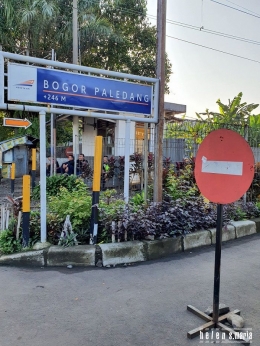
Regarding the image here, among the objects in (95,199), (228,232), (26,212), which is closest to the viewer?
(26,212)

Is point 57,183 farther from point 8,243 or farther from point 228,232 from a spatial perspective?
point 228,232

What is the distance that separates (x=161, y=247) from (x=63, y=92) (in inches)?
112

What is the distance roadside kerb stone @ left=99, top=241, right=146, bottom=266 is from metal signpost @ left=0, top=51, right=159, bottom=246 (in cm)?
99

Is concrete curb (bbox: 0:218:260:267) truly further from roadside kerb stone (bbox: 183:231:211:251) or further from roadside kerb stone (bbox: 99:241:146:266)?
roadside kerb stone (bbox: 183:231:211:251)

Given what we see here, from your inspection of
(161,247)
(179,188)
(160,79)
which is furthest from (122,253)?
(160,79)

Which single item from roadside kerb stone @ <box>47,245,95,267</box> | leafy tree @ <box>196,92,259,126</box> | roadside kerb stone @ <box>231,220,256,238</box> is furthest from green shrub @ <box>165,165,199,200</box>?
leafy tree @ <box>196,92,259,126</box>

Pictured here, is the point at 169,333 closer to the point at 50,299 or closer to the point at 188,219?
the point at 50,299

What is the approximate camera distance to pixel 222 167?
2.59m

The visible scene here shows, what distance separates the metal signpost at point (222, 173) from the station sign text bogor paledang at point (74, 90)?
2345 millimetres

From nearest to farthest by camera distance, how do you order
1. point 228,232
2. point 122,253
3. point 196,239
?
point 122,253 → point 196,239 → point 228,232

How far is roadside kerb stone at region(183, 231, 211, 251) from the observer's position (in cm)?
469

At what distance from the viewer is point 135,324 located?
8.53 feet

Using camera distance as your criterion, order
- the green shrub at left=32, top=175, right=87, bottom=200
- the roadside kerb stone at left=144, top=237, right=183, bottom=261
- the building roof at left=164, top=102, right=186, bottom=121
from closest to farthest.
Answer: the roadside kerb stone at left=144, top=237, right=183, bottom=261 < the green shrub at left=32, top=175, right=87, bottom=200 < the building roof at left=164, top=102, right=186, bottom=121

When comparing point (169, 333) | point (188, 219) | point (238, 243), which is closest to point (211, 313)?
point (169, 333)
